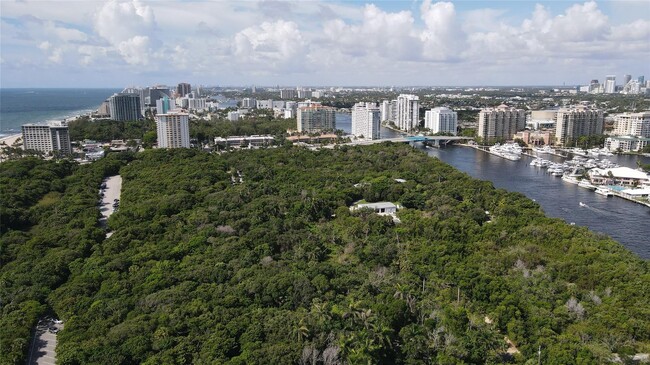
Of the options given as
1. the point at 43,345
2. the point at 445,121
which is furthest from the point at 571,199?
the point at 445,121

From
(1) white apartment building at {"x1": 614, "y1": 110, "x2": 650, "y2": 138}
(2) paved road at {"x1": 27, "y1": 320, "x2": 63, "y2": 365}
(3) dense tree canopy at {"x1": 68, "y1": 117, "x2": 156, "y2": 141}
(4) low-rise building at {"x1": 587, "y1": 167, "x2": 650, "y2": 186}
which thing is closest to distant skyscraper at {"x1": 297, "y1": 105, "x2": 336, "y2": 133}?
(3) dense tree canopy at {"x1": 68, "y1": 117, "x2": 156, "y2": 141}

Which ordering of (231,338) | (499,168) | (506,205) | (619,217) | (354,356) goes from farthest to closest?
(499,168), (619,217), (506,205), (231,338), (354,356)

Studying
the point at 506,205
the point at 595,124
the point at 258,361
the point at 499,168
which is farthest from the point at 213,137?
the point at 258,361

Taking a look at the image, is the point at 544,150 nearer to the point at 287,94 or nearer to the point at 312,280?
the point at 312,280

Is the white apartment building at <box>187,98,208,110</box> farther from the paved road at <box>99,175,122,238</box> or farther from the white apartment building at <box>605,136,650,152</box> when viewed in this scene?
the white apartment building at <box>605,136,650,152</box>

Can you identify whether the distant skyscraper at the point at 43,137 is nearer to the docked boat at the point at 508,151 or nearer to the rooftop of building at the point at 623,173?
the docked boat at the point at 508,151

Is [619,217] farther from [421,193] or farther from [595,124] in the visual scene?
[595,124]
